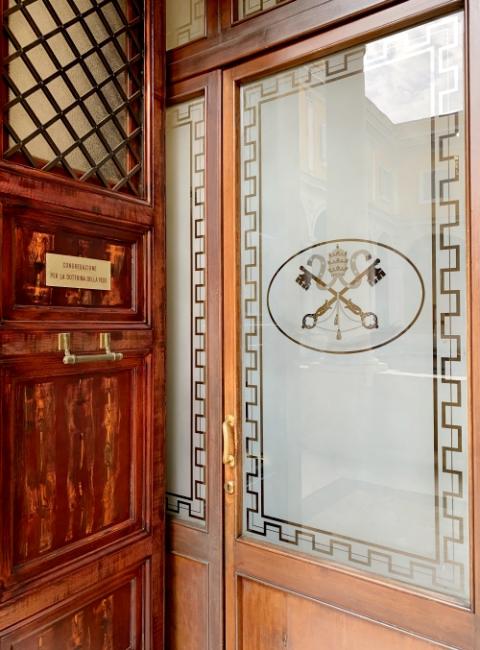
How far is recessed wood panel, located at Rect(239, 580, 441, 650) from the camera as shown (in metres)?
1.18

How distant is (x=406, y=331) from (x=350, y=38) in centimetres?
75

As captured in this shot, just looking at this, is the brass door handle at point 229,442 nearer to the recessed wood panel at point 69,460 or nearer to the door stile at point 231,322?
the door stile at point 231,322

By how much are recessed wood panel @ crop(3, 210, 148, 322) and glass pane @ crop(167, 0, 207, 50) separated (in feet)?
2.12

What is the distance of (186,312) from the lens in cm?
155

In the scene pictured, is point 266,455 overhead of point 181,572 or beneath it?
overhead

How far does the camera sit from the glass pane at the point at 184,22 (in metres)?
1.48

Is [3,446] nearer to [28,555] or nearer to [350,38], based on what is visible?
[28,555]

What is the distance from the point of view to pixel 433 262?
44.8 inches

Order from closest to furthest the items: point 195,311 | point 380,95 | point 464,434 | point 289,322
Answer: point 464,434
point 380,95
point 289,322
point 195,311

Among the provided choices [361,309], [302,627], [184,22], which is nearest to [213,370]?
[361,309]

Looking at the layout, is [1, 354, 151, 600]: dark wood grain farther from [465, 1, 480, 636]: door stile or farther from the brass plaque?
[465, 1, 480, 636]: door stile

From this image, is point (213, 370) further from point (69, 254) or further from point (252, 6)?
point (252, 6)

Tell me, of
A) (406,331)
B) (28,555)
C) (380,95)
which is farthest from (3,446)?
Result: (380,95)

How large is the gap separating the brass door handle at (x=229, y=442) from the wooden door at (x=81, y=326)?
0.21 metres
